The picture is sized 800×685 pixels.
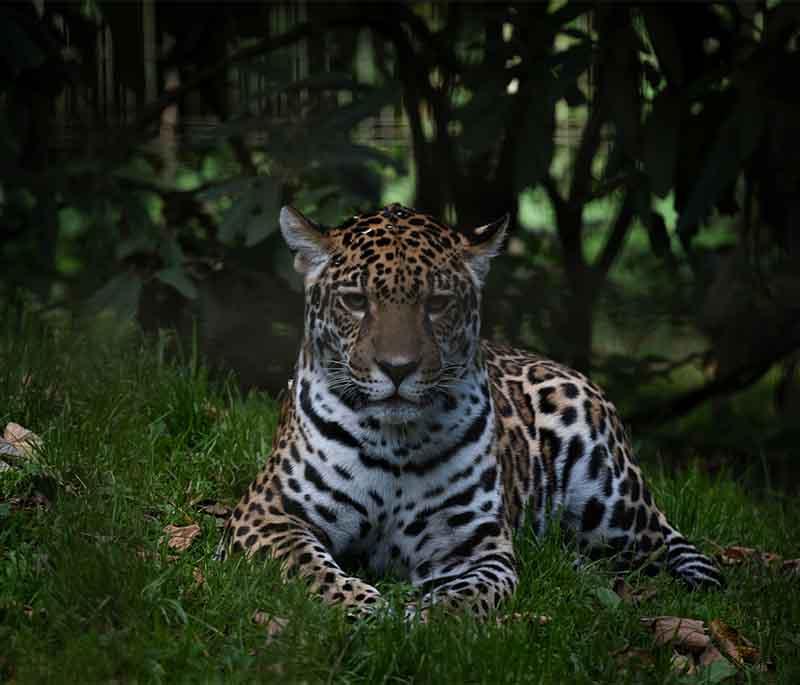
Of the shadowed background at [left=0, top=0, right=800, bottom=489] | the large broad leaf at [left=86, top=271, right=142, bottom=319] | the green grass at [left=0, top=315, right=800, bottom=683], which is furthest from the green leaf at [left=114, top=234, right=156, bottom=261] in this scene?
the green grass at [left=0, top=315, right=800, bottom=683]

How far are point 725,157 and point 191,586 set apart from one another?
4030mm

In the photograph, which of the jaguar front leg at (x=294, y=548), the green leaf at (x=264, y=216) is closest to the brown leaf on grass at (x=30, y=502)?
the jaguar front leg at (x=294, y=548)

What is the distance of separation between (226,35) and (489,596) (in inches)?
195

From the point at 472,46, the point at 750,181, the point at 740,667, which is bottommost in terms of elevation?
the point at 740,667

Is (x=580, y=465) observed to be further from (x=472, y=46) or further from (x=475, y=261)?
(x=472, y=46)

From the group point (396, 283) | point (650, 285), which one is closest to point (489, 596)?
point (396, 283)

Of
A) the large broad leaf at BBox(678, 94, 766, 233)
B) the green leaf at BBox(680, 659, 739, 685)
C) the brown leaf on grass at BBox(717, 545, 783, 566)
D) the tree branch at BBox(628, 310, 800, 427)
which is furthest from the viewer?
the tree branch at BBox(628, 310, 800, 427)

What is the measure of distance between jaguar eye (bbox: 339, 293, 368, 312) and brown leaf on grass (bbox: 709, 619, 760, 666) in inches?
65.9

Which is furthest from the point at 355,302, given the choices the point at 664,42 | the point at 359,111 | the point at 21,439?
the point at 664,42

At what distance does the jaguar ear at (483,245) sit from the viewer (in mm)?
5410

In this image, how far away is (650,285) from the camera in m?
11.1

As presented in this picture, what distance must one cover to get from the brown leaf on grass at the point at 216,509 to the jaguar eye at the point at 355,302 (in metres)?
1.09

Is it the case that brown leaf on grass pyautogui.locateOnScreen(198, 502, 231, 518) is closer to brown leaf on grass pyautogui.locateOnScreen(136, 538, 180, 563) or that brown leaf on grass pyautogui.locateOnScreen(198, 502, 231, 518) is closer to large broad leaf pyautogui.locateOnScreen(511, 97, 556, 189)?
brown leaf on grass pyautogui.locateOnScreen(136, 538, 180, 563)

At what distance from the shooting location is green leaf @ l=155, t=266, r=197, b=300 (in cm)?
721
